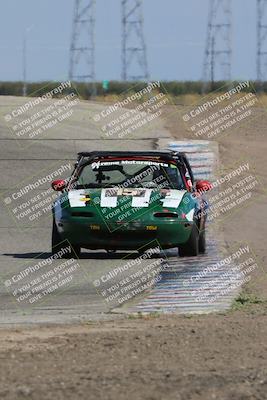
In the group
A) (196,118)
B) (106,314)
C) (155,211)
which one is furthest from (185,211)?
(196,118)

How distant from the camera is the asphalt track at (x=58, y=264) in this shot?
11.1 m

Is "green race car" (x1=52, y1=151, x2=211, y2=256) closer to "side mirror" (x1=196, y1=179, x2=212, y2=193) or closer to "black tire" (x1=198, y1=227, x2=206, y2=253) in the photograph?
"black tire" (x1=198, y1=227, x2=206, y2=253)

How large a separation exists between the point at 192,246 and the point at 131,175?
4.66ft

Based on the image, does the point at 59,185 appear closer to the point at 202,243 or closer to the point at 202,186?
the point at 202,186

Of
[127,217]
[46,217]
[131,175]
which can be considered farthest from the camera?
[46,217]

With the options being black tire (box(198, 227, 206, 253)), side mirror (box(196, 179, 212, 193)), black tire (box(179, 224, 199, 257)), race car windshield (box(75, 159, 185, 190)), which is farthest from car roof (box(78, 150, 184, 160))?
black tire (box(179, 224, 199, 257))

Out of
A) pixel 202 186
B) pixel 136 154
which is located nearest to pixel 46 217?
pixel 136 154

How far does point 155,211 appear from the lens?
1639 cm

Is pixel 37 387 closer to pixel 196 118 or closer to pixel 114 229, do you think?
pixel 114 229

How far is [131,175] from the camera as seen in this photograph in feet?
56.1

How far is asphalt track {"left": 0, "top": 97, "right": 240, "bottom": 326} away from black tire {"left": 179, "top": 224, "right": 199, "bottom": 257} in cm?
16

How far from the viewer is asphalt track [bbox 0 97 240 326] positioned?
36.5ft

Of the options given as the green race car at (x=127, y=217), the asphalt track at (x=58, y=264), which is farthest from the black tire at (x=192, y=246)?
the asphalt track at (x=58, y=264)

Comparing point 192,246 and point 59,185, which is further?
point 59,185
